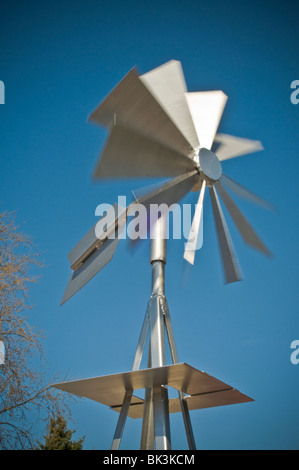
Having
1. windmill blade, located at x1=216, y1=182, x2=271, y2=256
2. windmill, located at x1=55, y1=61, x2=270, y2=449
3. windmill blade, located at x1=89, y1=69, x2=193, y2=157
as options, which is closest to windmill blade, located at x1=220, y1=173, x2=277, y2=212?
windmill, located at x1=55, y1=61, x2=270, y2=449

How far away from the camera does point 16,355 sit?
8.48 m

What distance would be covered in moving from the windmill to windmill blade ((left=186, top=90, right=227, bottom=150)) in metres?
0.02

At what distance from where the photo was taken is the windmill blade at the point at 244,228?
7.80 meters

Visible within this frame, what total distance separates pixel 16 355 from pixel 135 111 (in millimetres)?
5699

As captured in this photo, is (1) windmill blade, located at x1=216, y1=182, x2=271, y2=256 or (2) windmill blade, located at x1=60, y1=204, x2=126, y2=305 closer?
(2) windmill blade, located at x1=60, y1=204, x2=126, y2=305

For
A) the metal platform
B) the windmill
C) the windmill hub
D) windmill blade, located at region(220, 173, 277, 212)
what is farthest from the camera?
windmill blade, located at region(220, 173, 277, 212)

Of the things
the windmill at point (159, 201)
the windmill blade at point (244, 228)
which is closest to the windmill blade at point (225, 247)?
the windmill at point (159, 201)

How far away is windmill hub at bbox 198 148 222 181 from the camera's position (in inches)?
271

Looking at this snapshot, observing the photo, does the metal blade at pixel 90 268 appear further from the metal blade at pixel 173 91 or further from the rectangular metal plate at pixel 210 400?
the rectangular metal plate at pixel 210 400

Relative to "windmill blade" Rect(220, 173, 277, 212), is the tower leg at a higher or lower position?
lower

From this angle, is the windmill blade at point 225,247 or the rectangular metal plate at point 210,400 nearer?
the rectangular metal plate at point 210,400

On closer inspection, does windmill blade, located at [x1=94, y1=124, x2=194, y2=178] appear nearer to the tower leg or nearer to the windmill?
the windmill

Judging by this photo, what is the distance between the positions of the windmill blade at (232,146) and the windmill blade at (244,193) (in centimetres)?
43
